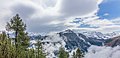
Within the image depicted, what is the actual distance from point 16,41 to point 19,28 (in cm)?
260

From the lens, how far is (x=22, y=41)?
59.8m

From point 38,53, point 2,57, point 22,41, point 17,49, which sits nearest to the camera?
point 2,57

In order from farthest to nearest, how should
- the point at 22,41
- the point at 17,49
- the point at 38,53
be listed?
1. the point at 38,53
2. the point at 22,41
3. the point at 17,49

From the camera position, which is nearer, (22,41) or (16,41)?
(16,41)

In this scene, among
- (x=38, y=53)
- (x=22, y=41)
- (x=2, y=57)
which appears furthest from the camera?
(x=38, y=53)

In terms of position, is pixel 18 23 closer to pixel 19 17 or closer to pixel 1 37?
pixel 19 17

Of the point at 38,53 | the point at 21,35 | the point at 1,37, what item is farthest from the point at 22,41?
the point at 38,53

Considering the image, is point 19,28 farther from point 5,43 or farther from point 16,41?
point 5,43

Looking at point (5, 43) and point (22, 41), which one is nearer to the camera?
point (5, 43)

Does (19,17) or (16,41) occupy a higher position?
(19,17)

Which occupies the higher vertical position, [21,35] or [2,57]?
[21,35]

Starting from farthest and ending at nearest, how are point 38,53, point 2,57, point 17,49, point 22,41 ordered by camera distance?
point 38,53 < point 22,41 < point 17,49 < point 2,57

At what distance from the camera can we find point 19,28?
55.7 meters

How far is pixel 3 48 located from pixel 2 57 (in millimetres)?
1490
